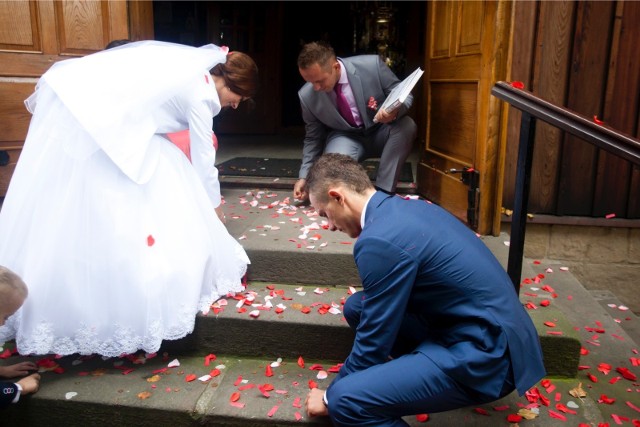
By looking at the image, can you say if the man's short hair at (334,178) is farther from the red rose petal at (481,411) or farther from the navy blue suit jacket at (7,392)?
the navy blue suit jacket at (7,392)

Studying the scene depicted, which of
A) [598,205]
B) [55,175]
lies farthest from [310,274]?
[598,205]

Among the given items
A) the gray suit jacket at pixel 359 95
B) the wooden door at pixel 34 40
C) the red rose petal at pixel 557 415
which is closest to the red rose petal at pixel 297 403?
the red rose petal at pixel 557 415

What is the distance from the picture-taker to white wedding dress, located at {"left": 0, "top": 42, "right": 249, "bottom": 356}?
218cm

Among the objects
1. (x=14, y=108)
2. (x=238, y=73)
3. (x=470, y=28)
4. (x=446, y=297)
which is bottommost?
(x=446, y=297)

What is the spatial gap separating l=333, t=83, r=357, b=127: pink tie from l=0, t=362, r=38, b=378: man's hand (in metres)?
2.47

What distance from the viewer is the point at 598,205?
3857mm

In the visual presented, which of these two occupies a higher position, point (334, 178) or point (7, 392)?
point (334, 178)

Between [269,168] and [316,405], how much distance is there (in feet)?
10.7

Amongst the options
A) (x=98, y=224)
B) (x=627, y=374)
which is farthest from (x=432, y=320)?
(x=98, y=224)

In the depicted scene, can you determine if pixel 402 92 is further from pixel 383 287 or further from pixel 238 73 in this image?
pixel 383 287

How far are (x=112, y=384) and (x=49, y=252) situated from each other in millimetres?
578

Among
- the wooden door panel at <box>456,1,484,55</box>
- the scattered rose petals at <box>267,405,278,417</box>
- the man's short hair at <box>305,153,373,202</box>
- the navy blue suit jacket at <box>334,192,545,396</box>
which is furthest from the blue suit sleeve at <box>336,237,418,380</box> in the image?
the wooden door panel at <box>456,1,484,55</box>

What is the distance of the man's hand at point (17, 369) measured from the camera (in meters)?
2.20

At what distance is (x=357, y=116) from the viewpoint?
12.7 ft
